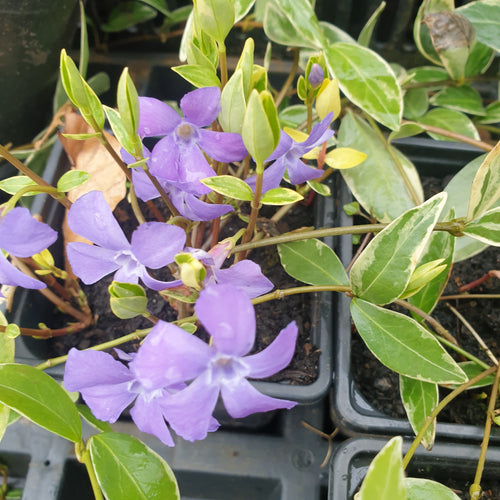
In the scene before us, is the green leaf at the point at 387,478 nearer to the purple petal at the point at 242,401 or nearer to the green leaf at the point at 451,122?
the purple petal at the point at 242,401

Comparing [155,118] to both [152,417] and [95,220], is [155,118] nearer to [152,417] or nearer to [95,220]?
[95,220]

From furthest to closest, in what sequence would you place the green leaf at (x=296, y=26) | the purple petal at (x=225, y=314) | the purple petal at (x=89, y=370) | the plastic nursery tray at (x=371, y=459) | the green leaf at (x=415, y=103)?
1. the green leaf at (x=415, y=103)
2. the green leaf at (x=296, y=26)
3. the plastic nursery tray at (x=371, y=459)
4. the purple petal at (x=89, y=370)
5. the purple petal at (x=225, y=314)

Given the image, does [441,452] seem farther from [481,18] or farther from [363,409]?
[481,18]

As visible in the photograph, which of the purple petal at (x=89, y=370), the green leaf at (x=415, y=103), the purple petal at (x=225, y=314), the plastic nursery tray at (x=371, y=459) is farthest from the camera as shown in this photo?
the green leaf at (x=415, y=103)

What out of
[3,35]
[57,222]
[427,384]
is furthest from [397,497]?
[3,35]

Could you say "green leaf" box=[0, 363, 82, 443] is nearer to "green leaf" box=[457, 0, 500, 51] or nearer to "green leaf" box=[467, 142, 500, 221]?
"green leaf" box=[467, 142, 500, 221]

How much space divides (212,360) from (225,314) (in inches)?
1.9

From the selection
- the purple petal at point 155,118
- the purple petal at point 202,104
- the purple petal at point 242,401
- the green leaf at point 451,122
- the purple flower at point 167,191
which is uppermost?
the purple petal at point 202,104

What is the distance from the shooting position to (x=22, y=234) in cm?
38

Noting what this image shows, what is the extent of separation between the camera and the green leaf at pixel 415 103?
75 centimetres

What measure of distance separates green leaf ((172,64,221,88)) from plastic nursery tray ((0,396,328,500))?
0.47m

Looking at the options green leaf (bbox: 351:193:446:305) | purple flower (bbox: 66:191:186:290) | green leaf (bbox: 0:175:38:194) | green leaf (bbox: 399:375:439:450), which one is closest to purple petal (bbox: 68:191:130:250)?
purple flower (bbox: 66:191:186:290)

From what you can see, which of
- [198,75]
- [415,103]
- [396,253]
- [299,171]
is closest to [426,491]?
[396,253]

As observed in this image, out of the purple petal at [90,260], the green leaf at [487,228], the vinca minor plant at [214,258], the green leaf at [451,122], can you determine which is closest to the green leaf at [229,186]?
the vinca minor plant at [214,258]
